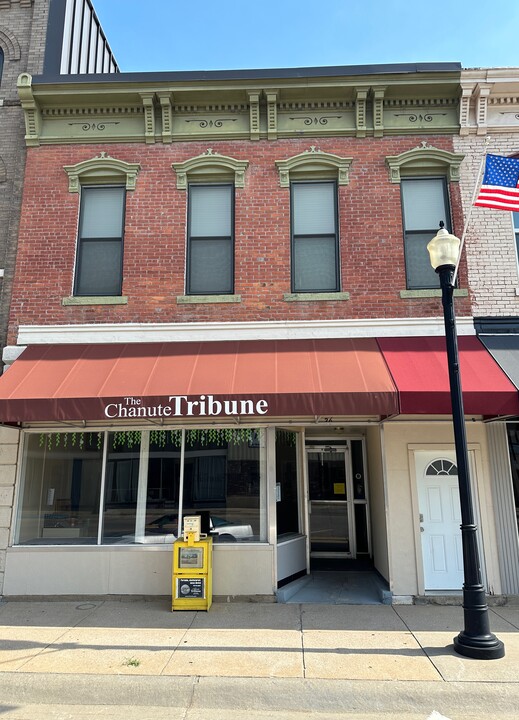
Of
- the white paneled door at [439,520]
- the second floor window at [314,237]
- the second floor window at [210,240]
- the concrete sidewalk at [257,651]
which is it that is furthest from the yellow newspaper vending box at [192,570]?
the second floor window at [314,237]

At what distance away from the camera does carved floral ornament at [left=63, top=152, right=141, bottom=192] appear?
9188 millimetres

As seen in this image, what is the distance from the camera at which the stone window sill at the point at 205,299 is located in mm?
8656

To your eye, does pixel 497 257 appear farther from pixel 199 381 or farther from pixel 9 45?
pixel 9 45

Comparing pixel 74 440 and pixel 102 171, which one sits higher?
pixel 102 171

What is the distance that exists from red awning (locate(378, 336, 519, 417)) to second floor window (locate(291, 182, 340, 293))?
5.50ft

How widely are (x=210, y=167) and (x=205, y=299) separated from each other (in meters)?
2.58

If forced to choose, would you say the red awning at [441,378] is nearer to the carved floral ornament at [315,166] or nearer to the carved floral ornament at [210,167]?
the carved floral ornament at [315,166]

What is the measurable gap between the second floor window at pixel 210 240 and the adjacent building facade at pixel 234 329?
0.13ft

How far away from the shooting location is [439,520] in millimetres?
7902

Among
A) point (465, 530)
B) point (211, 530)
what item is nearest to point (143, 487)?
point (211, 530)

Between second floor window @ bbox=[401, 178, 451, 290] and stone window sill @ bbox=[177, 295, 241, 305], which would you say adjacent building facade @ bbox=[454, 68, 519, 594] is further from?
stone window sill @ bbox=[177, 295, 241, 305]

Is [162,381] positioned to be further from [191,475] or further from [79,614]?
[79,614]

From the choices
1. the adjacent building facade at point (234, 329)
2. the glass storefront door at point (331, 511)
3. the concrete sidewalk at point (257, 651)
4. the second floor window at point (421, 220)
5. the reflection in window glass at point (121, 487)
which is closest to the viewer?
the concrete sidewalk at point (257, 651)

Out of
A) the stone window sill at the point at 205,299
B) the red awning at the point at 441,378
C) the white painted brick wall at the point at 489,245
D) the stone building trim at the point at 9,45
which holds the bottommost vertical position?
the red awning at the point at 441,378
